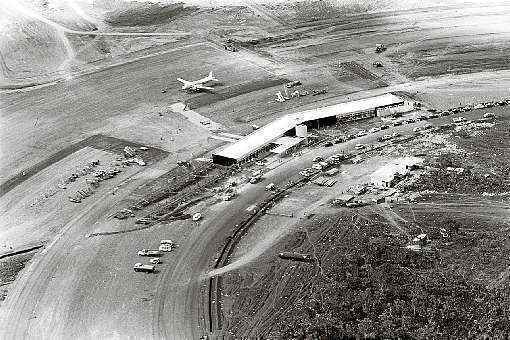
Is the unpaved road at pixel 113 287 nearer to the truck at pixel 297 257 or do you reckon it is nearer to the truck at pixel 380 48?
the truck at pixel 297 257

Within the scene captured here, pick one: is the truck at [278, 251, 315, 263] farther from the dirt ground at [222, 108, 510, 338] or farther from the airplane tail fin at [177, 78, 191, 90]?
the airplane tail fin at [177, 78, 191, 90]

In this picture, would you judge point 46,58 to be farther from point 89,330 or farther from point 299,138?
point 89,330

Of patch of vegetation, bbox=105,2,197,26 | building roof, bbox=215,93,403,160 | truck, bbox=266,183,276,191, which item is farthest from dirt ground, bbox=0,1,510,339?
building roof, bbox=215,93,403,160

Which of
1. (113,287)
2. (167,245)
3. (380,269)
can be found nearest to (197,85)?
(167,245)

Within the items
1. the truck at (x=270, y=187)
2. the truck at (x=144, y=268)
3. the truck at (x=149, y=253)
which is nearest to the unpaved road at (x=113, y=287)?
the truck at (x=144, y=268)

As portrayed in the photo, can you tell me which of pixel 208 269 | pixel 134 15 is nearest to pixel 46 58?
pixel 134 15

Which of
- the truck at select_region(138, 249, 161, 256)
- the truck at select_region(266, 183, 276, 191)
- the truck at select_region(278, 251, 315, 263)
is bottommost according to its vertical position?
the truck at select_region(278, 251, 315, 263)
